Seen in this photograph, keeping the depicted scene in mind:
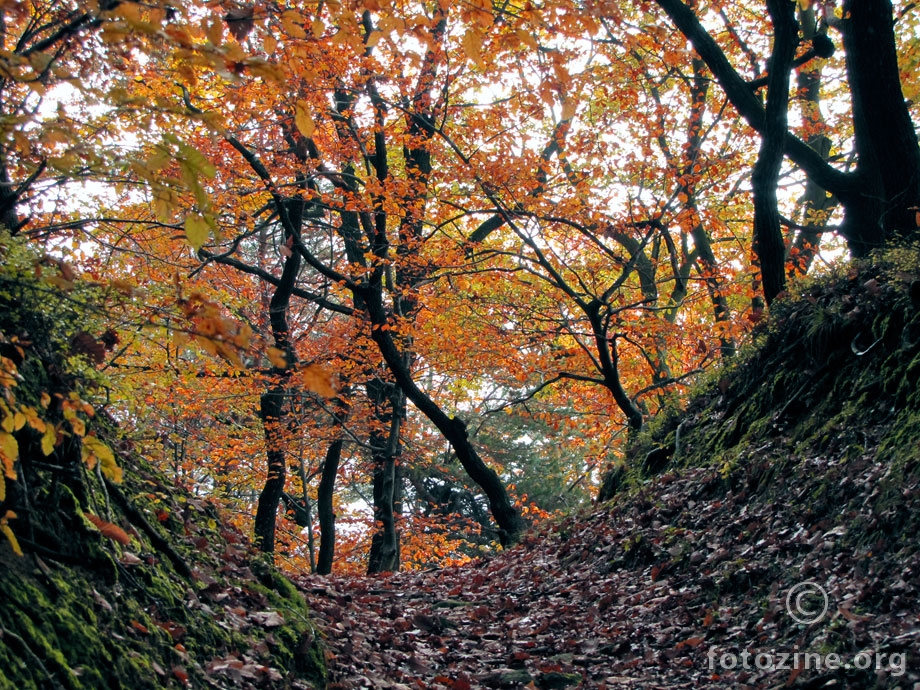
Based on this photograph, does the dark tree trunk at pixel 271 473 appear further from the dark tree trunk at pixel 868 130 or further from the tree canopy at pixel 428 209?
the dark tree trunk at pixel 868 130

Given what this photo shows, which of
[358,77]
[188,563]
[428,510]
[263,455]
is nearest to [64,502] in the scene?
[188,563]

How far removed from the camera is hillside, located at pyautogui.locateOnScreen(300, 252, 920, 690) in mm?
4555

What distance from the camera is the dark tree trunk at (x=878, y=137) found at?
799 cm

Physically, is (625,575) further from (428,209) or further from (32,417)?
(428,209)

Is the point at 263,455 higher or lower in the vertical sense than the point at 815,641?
higher

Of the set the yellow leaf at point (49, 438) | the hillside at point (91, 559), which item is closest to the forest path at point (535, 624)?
the hillside at point (91, 559)

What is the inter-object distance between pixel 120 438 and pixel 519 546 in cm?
658

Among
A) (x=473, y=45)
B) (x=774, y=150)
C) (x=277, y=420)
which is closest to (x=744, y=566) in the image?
(x=473, y=45)

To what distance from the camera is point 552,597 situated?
754cm

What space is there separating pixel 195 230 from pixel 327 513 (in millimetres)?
15198

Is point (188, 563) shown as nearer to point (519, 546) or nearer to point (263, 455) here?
point (519, 546)

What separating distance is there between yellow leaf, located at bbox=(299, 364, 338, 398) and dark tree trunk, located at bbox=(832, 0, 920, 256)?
7.92m

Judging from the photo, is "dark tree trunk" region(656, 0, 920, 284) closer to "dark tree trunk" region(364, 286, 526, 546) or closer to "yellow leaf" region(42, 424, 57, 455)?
"dark tree trunk" region(364, 286, 526, 546)

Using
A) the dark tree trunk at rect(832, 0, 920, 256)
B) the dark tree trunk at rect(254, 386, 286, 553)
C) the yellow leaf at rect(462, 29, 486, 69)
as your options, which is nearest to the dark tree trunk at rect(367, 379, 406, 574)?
the dark tree trunk at rect(254, 386, 286, 553)
